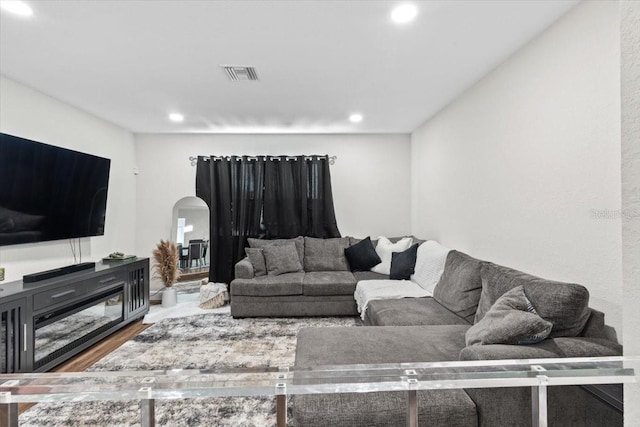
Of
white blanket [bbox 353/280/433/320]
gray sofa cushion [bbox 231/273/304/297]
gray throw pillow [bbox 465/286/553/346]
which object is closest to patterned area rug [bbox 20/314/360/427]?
gray sofa cushion [bbox 231/273/304/297]

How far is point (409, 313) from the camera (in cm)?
264

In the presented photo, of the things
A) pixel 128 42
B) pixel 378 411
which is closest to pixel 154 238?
pixel 128 42

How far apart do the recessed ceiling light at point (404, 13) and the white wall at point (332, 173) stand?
9.87 feet

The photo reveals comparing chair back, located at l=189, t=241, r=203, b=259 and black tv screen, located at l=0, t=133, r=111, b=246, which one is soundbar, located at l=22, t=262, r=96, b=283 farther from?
chair back, located at l=189, t=241, r=203, b=259

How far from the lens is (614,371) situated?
0.67 meters

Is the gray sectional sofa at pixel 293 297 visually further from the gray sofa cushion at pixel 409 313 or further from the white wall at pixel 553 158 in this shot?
the white wall at pixel 553 158

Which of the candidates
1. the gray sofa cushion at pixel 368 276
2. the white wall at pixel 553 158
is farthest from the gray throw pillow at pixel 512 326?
the gray sofa cushion at pixel 368 276

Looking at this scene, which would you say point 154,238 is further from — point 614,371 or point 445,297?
point 614,371

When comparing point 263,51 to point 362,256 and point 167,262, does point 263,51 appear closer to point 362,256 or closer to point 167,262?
point 362,256

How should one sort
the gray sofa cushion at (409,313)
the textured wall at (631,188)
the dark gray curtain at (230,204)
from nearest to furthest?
the textured wall at (631,188)
the gray sofa cushion at (409,313)
the dark gray curtain at (230,204)

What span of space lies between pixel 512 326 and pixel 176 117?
404 centimetres

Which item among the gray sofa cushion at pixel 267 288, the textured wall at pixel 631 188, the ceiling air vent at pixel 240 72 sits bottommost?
the gray sofa cushion at pixel 267 288

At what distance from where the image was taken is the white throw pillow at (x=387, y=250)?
4273 millimetres

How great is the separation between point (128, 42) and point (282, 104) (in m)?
1.59
